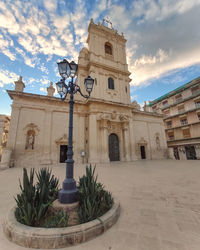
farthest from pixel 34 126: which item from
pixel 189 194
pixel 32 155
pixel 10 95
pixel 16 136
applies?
pixel 189 194

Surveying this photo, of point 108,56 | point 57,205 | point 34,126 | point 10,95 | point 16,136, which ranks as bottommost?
point 57,205

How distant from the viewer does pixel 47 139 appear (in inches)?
448

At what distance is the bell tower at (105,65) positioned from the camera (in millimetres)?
14477

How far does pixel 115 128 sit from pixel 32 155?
945cm

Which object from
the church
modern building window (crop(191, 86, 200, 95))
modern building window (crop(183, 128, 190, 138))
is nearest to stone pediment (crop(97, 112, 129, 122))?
the church

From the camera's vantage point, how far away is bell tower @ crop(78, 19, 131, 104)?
1448 cm

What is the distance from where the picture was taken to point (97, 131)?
12.7 metres

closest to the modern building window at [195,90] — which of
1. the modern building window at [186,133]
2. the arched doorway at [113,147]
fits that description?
the modern building window at [186,133]

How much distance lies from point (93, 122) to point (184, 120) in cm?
1899

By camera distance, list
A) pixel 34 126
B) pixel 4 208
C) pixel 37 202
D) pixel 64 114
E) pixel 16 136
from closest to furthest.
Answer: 1. pixel 37 202
2. pixel 4 208
3. pixel 16 136
4. pixel 34 126
5. pixel 64 114

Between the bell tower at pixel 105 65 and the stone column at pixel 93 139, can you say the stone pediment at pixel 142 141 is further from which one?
the stone column at pixel 93 139

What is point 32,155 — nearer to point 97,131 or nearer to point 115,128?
point 97,131

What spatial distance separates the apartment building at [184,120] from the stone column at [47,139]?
1552cm

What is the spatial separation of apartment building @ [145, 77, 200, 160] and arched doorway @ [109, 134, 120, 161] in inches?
366
